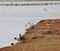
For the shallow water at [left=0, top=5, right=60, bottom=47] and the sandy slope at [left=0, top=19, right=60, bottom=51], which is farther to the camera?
the shallow water at [left=0, top=5, right=60, bottom=47]

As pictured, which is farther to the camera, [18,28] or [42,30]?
[18,28]

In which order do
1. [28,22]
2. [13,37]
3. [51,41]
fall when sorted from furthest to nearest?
[28,22] → [13,37] → [51,41]

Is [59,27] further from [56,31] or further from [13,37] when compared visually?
[13,37]

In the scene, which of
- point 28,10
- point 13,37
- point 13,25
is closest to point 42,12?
point 28,10

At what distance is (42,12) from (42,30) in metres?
0.74

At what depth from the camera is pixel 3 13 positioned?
84.7 inches

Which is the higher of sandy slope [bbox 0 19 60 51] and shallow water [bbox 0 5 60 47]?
shallow water [bbox 0 5 60 47]

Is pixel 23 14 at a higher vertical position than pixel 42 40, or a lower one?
higher

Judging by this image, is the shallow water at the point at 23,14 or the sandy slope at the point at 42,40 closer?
the sandy slope at the point at 42,40

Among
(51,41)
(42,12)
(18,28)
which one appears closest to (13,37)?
(18,28)

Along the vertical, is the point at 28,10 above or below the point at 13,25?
above

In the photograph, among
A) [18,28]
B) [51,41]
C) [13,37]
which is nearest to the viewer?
[51,41]

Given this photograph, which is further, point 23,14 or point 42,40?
point 23,14

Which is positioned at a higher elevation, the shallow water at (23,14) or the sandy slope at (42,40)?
the shallow water at (23,14)
